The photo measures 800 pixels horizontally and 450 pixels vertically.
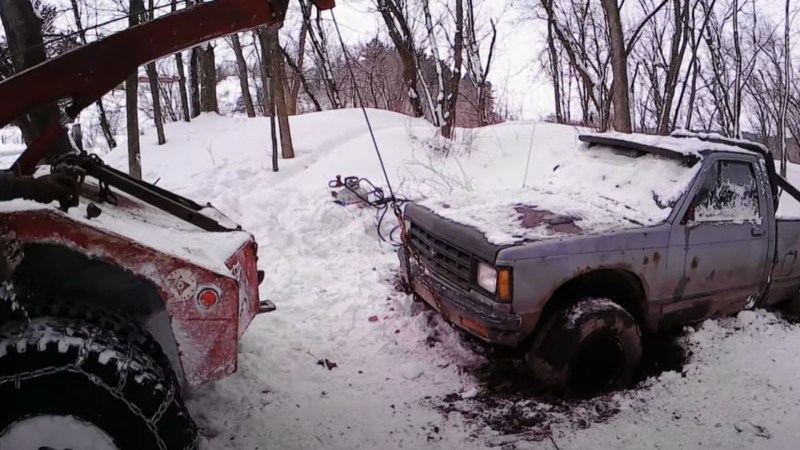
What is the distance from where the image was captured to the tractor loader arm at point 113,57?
2854 millimetres

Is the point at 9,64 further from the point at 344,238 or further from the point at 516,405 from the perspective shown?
the point at 516,405

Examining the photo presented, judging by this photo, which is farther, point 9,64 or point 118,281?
point 9,64

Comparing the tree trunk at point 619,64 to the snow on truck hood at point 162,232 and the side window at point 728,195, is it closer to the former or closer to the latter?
the side window at point 728,195

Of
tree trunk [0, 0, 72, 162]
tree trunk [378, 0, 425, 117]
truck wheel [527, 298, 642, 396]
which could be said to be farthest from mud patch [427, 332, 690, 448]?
tree trunk [378, 0, 425, 117]

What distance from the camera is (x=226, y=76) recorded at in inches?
1321

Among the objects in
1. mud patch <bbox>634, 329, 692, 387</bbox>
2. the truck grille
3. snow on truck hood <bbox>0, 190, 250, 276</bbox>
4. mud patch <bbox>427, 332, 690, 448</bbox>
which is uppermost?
snow on truck hood <bbox>0, 190, 250, 276</bbox>

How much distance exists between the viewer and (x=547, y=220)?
432 centimetres

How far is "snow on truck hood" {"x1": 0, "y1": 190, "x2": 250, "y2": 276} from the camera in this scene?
2539mm

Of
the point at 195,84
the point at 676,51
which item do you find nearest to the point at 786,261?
the point at 676,51

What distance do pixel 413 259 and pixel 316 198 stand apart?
4351mm

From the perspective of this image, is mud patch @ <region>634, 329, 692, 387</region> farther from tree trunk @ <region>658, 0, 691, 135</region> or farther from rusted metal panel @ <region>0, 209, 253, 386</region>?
tree trunk @ <region>658, 0, 691, 135</region>

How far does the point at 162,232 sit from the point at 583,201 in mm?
3252

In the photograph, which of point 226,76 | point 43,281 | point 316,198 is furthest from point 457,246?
point 226,76

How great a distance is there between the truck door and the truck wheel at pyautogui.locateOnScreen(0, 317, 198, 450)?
12.0ft
